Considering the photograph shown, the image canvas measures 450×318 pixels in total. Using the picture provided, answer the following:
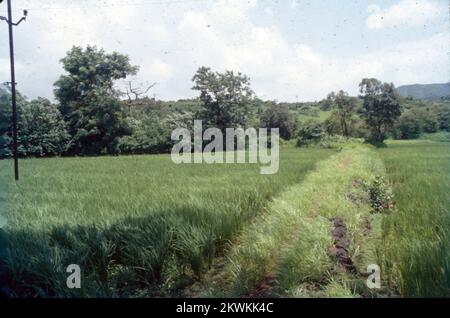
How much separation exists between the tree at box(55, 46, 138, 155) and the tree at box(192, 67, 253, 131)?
10.7 metres

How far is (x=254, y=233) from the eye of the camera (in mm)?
3494

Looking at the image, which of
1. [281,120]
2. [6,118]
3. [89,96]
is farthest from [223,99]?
[6,118]

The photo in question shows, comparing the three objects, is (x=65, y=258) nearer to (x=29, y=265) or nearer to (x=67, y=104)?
(x=29, y=265)

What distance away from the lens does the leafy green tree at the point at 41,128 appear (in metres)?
6.18

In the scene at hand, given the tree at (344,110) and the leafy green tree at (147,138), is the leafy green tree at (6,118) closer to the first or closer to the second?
the leafy green tree at (147,138)

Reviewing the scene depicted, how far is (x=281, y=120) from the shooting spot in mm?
28734

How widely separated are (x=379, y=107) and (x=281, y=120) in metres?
10.8

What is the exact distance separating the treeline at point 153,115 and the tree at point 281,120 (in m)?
0.09

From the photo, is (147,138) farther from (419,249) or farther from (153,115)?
(419,249)

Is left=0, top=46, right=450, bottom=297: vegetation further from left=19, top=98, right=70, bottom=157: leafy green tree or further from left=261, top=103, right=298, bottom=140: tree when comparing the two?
left=261, top=103, right=298, bottom=140: tree

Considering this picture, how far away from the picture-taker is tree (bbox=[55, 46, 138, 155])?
8867 millimetres

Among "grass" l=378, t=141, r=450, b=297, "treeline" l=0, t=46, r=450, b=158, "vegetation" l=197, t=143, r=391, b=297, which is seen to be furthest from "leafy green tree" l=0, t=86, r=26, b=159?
"grass" l=378, t=141, r=450, b=297

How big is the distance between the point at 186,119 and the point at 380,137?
15317 mm
